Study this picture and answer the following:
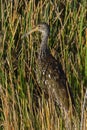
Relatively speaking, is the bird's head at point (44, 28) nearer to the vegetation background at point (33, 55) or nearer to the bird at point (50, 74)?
the bird at point (50, 74)

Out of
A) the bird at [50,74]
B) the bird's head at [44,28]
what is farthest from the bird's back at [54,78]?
the bird's head at [44,28]

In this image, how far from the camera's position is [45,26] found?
5.71m

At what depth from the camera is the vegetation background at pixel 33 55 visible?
15.4ft

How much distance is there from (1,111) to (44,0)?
1.60m

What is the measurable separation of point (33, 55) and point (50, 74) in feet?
1.02

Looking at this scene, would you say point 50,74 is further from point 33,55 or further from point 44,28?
point 44,28

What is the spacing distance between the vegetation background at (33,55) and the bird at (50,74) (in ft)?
0.24

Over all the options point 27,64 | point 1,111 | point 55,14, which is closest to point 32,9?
point 55,14

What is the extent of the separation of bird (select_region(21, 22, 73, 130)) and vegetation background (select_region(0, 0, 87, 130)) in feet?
0.24

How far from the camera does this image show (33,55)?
571 centimetres

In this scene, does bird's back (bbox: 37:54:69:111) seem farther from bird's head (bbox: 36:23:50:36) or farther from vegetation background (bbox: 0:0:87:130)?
bird's head (bbox: 36:23:50:36)

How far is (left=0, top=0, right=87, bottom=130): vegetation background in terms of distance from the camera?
471 centimetres

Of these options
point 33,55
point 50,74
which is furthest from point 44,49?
point 50,74

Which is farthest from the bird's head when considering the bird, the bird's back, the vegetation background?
the bird's back
